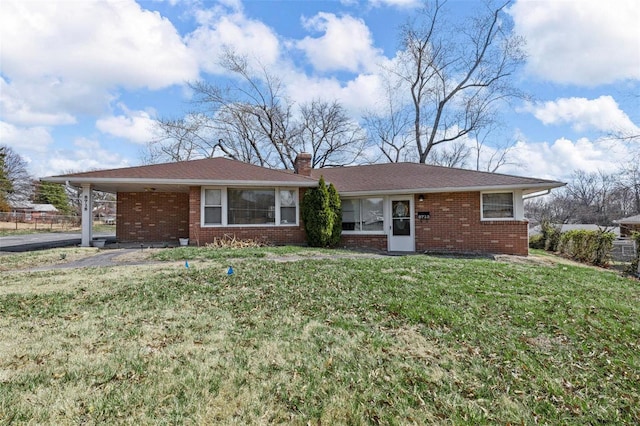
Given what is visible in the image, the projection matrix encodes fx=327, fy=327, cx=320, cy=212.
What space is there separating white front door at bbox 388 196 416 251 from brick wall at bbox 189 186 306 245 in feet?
11.4

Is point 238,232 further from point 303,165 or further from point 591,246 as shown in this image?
point 591,246

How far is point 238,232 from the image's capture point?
40.4 ft

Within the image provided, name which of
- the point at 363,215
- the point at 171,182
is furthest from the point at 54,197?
the point at 363,215

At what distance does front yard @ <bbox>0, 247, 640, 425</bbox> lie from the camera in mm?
2527

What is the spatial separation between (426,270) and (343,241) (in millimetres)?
6173

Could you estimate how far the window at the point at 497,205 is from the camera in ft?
37.9

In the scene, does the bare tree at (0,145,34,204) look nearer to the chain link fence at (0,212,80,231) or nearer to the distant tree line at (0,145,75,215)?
the distant tree line at (0,145,75,215)

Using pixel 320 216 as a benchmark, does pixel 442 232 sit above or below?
below

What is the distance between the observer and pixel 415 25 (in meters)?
25.3

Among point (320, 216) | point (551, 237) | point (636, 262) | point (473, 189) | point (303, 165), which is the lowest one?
point (636, 262)

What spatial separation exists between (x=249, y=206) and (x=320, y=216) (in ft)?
9.22

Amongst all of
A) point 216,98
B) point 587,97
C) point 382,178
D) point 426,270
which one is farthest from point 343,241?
point 216,98

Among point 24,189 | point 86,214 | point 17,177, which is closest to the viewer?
point 86,214

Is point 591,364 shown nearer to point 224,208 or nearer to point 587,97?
point 224,208
